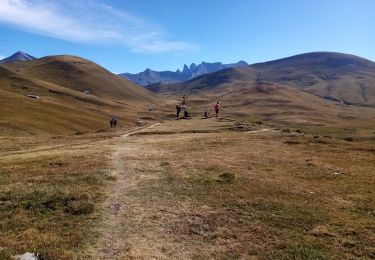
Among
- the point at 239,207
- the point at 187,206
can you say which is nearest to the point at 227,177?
the point at 239,207

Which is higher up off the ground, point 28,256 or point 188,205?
point 188,205

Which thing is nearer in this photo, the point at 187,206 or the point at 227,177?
the point at 187,206

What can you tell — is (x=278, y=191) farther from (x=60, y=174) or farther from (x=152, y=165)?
(x=60, y=174)

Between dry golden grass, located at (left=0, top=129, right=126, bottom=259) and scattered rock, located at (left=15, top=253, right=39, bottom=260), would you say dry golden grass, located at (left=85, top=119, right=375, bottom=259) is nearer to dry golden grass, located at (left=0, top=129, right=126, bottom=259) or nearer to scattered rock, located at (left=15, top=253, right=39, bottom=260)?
dry golden grass, located at (left=0, top=129, right=126, bottom=259)

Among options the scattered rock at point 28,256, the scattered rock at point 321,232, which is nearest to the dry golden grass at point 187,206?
the scattered rock at point 321,232

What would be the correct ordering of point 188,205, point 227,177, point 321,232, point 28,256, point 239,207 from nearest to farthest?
1. point 28,256
2. point 321,232
3. point 239,207
4. point 188,205
5. point 227,177

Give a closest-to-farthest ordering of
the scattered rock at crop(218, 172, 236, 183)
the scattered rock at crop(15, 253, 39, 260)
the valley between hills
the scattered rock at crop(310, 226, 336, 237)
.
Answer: the scattered rock at crop(15, 253, 39, 260) < the valley between hills < the scattered rock at crop(310, 226, 336, 237) < the scattered rock at crop(218, 172, 236, 183)

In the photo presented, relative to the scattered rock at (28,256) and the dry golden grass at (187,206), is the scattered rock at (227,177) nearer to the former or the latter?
the dry golden grass at (187,206)

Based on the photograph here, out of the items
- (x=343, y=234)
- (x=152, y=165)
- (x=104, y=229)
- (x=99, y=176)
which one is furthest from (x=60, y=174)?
(x=343, y=234)

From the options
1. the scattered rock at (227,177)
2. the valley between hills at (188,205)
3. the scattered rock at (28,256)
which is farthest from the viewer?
the scattered rock at (227,177)

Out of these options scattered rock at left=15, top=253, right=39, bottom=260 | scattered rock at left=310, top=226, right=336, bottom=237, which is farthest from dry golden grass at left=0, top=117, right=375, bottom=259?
scattered rock at left=15, top=253, right=39, bottom=260

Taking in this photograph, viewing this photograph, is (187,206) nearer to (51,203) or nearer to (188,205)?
(188,205)

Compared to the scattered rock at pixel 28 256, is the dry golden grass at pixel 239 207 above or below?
above

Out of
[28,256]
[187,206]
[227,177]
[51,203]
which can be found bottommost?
[28,256]
